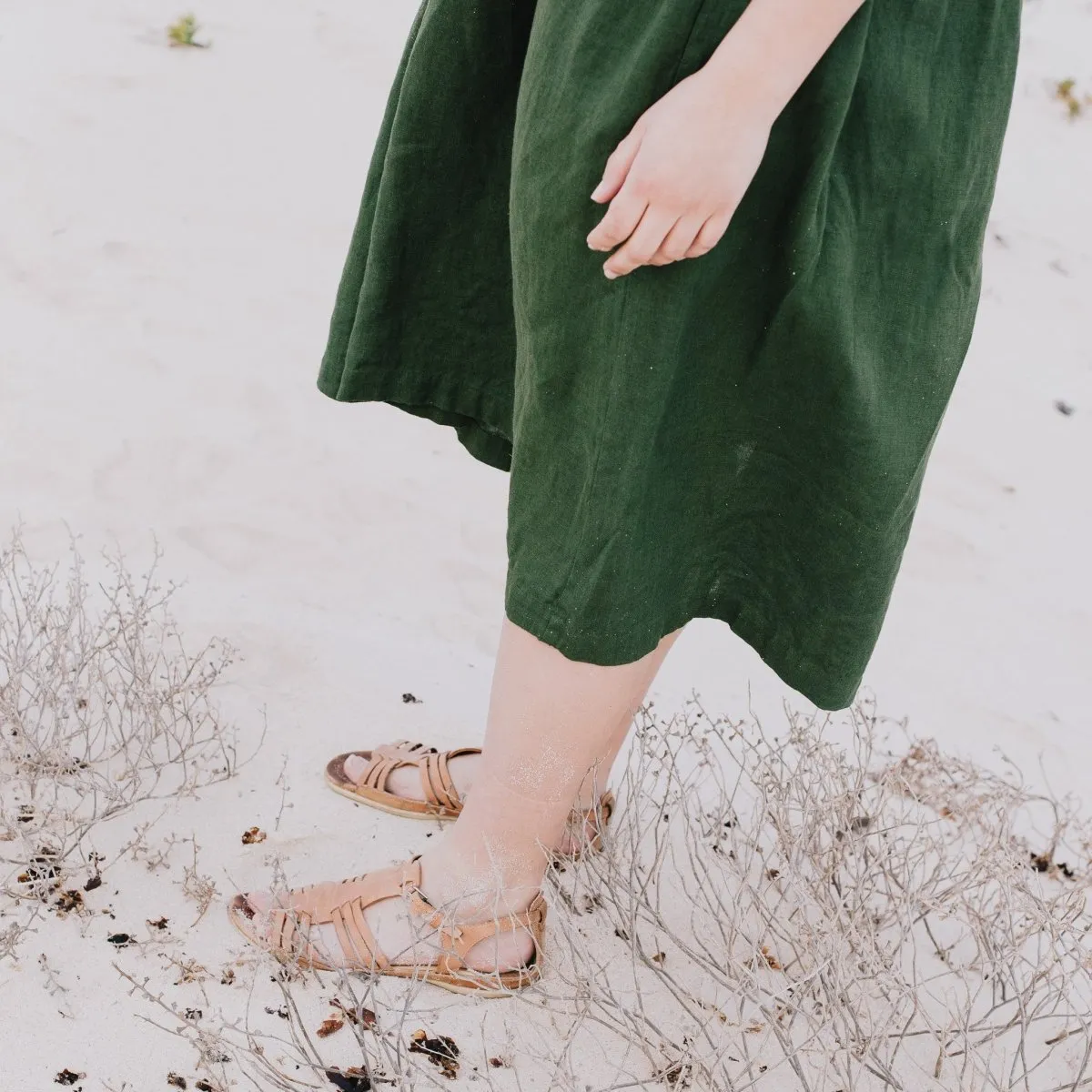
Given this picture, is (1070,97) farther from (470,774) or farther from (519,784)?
(519,784)

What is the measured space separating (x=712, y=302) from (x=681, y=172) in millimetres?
163

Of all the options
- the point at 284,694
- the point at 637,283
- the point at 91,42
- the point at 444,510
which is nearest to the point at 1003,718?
the point at 444,510

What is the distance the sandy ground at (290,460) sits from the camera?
1813mm

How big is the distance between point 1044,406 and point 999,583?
0.85 meters

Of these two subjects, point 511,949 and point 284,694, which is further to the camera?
point 284,694

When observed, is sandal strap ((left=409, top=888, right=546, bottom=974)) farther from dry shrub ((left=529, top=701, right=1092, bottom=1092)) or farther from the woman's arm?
the woman's arm

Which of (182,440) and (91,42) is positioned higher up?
(91,42)

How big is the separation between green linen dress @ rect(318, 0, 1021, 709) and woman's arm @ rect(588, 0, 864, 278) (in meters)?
0.04

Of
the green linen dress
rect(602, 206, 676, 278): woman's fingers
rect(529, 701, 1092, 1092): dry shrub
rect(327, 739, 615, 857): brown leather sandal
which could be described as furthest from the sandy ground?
rect(602, 206, 676, 278): woman's fingers

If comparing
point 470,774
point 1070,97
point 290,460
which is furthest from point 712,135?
point 1070,97

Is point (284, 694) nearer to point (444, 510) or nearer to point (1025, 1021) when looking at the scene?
point (444, 510)

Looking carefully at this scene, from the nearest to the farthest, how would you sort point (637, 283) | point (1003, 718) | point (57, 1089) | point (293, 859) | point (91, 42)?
point (637, 283) < point (57, 1089) < point (293, 859) < point (1003, 718) < point (91, 42)

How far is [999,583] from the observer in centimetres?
279

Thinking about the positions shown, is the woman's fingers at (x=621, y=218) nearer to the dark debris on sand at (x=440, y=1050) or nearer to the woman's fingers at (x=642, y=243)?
the woman's fingers at (x=642, y=243)
